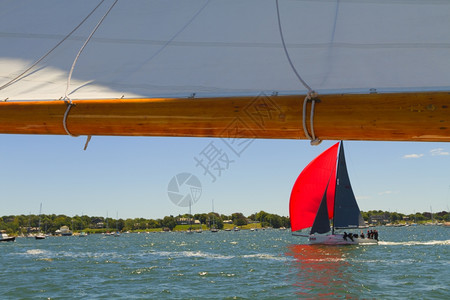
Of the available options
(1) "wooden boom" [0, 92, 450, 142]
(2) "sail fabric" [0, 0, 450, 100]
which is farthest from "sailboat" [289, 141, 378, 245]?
(1) "wooden boom" [0, 92, 450, 142]

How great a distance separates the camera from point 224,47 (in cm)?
309

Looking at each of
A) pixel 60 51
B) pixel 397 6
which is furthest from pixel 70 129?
pixel 397 6

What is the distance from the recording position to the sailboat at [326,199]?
48.1m

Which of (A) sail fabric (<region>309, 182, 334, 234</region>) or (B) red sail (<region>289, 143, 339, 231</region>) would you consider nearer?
(A) sail fabric (<region>309, 182, 334, 234</region>)

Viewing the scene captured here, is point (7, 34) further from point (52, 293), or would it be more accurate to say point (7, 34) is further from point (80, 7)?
point (52, 293)

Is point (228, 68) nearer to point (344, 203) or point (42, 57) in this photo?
point (42, 57)

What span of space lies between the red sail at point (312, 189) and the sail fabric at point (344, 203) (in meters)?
0.74

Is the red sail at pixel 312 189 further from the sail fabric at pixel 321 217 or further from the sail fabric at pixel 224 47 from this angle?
the sail fabric at pixel 224 47

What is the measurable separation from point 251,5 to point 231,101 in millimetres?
1200

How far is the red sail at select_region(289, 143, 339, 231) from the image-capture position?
48.4 meters

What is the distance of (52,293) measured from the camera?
22109mm

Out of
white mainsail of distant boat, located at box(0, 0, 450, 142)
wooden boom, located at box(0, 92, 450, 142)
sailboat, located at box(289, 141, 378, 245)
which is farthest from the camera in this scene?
sailboat, located at box(289, 141, 378, 245)

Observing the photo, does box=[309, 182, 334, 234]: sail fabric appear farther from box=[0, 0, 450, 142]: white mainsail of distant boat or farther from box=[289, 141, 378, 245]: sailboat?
box=[0, 0, 450, 142]: white mainsail of distant boat

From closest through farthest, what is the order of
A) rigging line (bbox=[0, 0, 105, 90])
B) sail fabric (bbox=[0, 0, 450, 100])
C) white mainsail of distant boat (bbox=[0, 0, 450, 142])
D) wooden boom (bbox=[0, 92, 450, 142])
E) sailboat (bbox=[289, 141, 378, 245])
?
wooden boom (bbox=[0, 92, 450, 142]) → white mainsail of distant boat (bbox=[0, 0, 450, 142]) → sail fabric (bbox=[0, 0, 450, 100]) → rigging line (bbox=[0, 0, 105, 90]) → sailboat (bbox=[289, 141, 378, 245])
